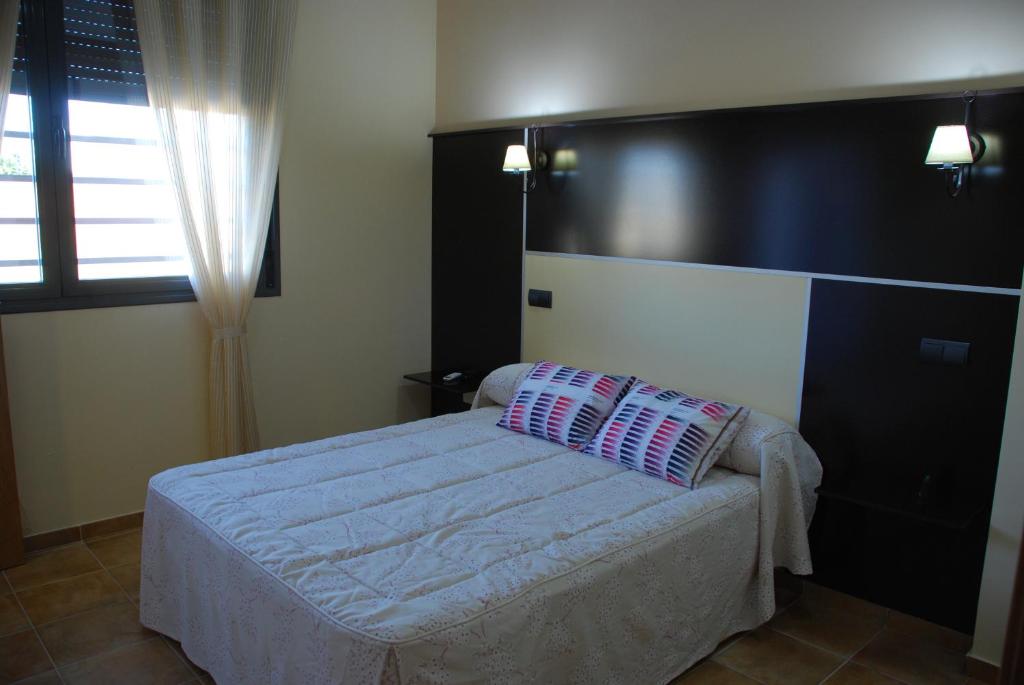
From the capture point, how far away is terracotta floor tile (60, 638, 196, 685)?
244 centimetres

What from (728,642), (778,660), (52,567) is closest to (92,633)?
(52,567)

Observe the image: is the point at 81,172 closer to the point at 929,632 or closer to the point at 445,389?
the point at 445,389

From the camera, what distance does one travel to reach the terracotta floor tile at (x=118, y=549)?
3.24m

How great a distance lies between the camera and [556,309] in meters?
3.84

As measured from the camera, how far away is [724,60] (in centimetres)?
314

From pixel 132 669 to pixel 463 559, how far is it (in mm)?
1227

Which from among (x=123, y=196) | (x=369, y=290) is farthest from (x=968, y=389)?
(x=123, y=196)

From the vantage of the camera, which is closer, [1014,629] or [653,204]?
[1014,629]

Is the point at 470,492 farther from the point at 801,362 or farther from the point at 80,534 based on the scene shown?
the point at 80,534

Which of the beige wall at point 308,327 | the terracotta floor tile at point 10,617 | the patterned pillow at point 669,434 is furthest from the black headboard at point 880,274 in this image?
the terracotta floor tile at point 10,617

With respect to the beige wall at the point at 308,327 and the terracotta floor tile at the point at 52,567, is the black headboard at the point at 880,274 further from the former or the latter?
the terracotta floor tile at the point at 52,567

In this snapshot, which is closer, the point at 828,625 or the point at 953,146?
the point at 953,146

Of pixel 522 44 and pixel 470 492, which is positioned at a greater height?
pixel 522 44

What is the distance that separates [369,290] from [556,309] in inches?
42.8
